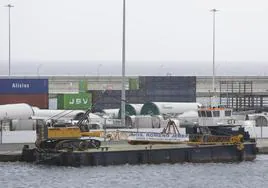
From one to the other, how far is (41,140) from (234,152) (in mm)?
13561

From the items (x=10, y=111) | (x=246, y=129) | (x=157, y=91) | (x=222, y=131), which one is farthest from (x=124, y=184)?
(x=157, y=91)

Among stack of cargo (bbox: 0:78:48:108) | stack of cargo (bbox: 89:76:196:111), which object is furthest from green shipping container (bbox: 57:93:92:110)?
stack of cargo (bbox: 89:76:196:111)

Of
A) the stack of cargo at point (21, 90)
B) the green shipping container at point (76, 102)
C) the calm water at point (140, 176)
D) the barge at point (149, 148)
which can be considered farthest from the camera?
the green shipping container at point (76, 102)

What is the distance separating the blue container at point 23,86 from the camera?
83.5m

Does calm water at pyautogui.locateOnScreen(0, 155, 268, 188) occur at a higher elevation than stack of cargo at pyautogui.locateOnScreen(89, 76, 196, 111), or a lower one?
lower

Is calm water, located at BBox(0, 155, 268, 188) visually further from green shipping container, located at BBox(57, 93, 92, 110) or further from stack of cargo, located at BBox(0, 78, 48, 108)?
green shipping container, located at BBox(57, 93, 92, 110)

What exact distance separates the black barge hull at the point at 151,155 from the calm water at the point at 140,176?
0.66m

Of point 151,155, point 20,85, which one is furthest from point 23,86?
point 151,155

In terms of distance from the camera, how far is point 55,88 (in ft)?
497

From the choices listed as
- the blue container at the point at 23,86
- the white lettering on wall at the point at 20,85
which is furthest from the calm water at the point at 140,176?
the white lettering on wall at the point at 20,85

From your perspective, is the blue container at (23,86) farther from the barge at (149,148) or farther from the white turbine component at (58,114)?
the barge at (149,148)

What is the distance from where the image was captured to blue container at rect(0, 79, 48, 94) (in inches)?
3287

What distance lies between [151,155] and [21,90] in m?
27.4

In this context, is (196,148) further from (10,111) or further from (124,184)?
(10,111)
